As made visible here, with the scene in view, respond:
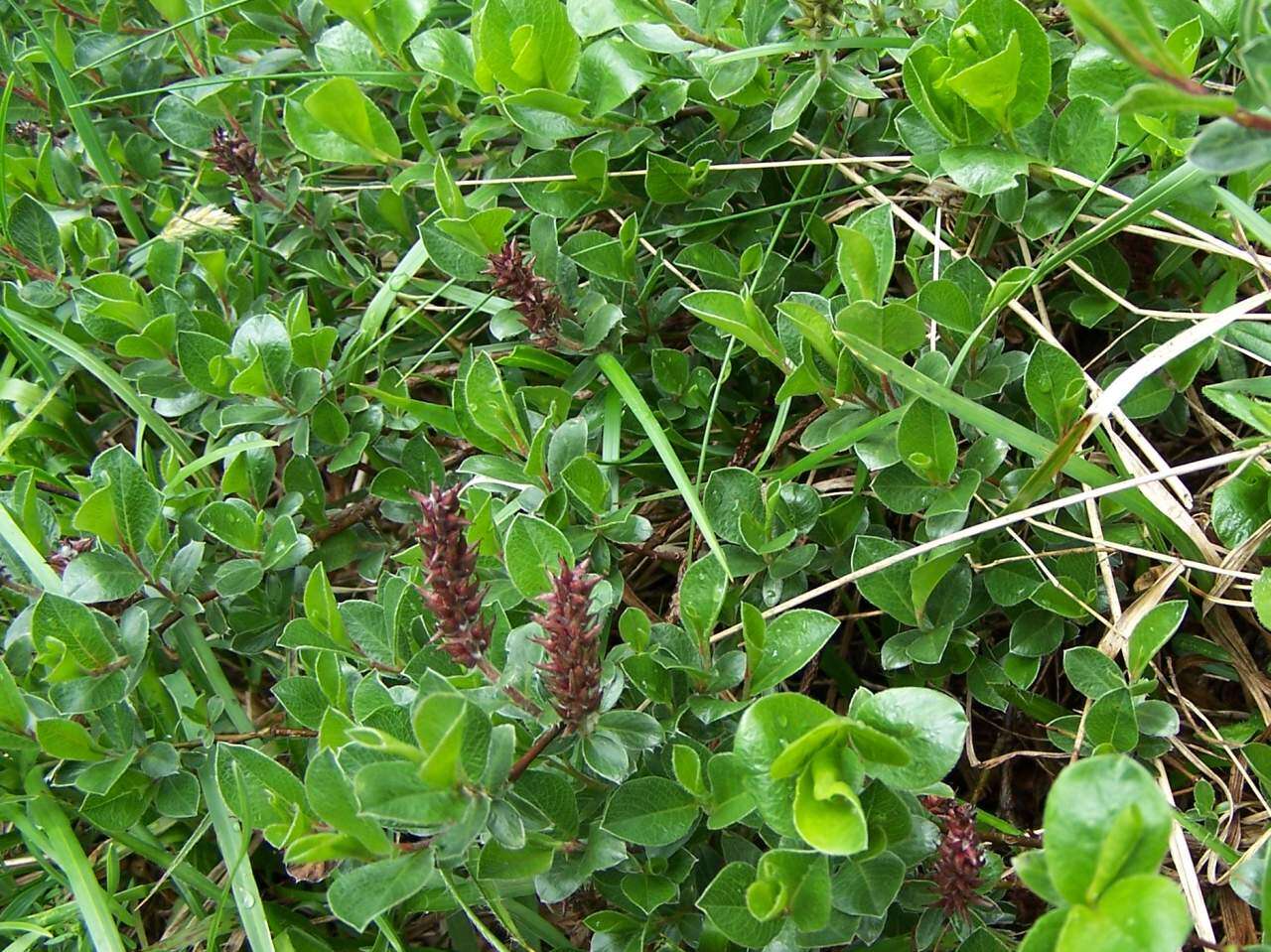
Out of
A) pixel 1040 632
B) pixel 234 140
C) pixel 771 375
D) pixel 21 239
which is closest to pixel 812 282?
pixel 771 375

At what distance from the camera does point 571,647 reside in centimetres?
119

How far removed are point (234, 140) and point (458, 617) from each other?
132 cm

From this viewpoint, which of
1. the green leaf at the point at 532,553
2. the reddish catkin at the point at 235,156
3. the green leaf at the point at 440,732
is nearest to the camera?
the green leaf at the point at 440,732

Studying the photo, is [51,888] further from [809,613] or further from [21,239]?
[809,613]

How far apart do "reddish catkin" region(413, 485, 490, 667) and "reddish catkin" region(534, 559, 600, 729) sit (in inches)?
3.5

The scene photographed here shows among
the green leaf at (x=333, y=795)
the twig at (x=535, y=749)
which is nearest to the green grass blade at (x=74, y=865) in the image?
the green leaf at (x=333, y=795)

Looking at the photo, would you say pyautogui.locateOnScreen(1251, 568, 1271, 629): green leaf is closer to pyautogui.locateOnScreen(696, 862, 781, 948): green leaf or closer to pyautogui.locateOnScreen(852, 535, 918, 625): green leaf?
pyautogui.locateOnScreen(852, 535, 918, 625): green leaf

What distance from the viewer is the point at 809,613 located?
1.34m

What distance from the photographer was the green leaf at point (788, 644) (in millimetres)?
1325

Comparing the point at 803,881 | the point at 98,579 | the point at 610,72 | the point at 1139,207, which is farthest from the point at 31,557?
the point at 1139,207

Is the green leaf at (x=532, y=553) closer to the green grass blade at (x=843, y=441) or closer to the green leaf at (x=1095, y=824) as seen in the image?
the green grass blade at (x=843, y=441)

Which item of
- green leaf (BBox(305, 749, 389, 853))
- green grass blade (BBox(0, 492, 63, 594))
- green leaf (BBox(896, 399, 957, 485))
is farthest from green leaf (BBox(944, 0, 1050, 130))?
green grass blade (BBox(0, 492, 63, 594))

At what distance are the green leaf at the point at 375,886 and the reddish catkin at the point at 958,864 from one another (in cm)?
59

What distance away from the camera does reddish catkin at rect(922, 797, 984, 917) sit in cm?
126
